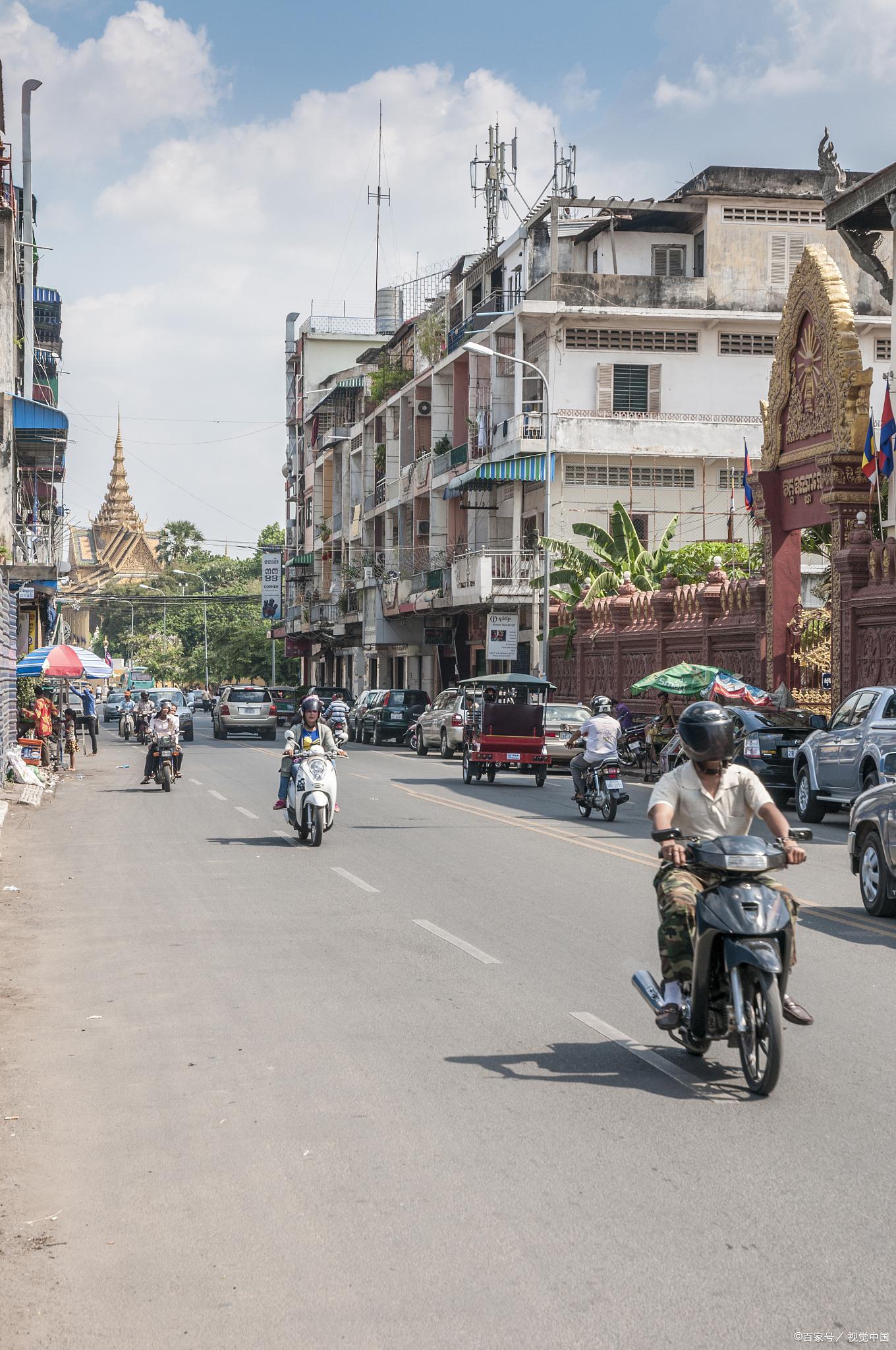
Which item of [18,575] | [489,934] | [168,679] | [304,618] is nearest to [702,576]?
[18,575]

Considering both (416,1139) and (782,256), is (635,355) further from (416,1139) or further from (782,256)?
(416,1139)

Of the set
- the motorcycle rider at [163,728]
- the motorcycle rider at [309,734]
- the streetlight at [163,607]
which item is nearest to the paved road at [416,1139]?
the motorcycle rider at [309,734]

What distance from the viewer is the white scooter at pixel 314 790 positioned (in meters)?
17.3

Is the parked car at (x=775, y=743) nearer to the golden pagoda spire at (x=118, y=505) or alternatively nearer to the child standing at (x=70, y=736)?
the child standing at (x=70, y=736)

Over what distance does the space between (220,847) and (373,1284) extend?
13.1 metres

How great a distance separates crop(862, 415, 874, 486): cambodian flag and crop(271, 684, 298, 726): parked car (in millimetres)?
39596

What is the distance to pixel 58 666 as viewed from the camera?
33.2 meters

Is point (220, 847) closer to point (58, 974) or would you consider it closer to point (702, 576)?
point (58, 974)

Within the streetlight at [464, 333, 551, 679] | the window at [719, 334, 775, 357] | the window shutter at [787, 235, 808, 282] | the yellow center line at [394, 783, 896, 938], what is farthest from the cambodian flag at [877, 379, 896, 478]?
the window shutter at [787, 235, 808, 282]

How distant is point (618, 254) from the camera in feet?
169

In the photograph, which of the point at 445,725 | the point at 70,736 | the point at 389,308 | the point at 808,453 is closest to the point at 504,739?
the point at 808,453

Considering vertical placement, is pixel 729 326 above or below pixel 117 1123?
above

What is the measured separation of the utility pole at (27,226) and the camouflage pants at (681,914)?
38.7 m

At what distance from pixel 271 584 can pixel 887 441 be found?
71.3 meters
